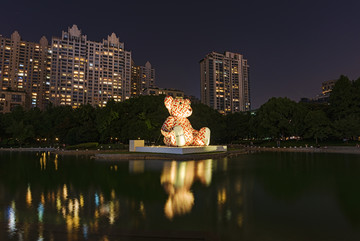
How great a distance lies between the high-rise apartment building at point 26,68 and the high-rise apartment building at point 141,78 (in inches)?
1898

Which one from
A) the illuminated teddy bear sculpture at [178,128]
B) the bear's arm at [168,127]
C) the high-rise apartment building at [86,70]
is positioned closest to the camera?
the illuminated teddy bear sculpture at [178,128]

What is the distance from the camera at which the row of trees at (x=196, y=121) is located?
3475 centimetres

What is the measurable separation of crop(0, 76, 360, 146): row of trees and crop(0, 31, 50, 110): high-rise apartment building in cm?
7011

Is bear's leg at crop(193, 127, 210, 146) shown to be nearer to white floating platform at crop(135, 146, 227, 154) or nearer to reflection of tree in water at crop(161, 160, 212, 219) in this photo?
white floating platform at crop(135, 146, 227, 154)

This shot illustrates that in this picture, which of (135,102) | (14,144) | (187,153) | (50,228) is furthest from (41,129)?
(50,228)

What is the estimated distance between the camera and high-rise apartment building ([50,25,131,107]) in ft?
332

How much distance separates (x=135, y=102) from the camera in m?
37.8

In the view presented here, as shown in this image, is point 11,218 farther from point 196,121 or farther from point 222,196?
point 196,121

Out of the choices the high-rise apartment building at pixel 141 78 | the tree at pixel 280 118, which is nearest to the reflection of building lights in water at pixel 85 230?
the tree at pixel 280 118

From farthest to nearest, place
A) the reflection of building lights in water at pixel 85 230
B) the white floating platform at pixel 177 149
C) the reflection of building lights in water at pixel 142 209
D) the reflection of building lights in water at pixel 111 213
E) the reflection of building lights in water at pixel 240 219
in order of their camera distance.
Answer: the white floating platform at pixel 177 149 → the reflection of building lights in water at pixel 142 209 → the reflection of building lights in water at pixel 111 213 → the reflection of building lights in water at pixel 240 219 → the reflection of building lights in water at pixel 85 230

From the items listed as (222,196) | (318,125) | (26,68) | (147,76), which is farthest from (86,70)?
(222,196)

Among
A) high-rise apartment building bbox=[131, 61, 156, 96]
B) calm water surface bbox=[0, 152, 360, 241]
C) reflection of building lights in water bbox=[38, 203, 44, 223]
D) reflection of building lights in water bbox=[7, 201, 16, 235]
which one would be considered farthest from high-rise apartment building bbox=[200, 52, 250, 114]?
reflection of building lights in water bbox=[7, 201, 16, 235]

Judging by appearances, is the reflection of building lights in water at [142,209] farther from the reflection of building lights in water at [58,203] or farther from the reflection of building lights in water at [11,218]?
the reflection of building lights in water at [11,218]

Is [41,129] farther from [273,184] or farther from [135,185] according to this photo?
[273,184]
